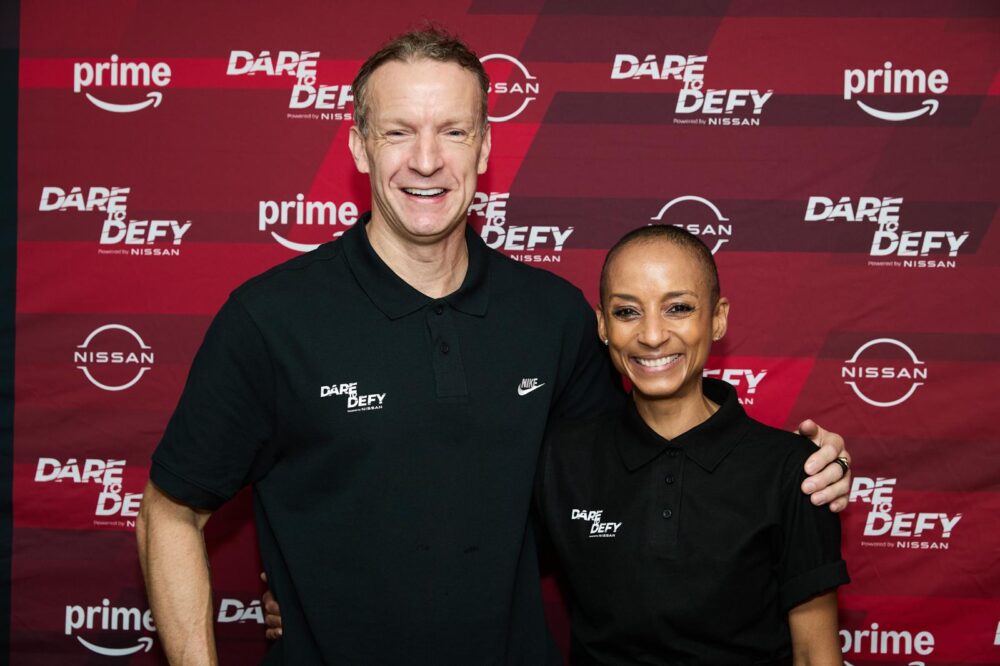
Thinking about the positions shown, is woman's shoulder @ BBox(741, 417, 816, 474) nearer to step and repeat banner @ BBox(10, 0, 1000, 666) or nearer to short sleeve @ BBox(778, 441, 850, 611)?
short sleeve @ BBox(778, 441, 850, 611)

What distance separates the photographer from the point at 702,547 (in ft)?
4.89

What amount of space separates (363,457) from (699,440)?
0.63 m

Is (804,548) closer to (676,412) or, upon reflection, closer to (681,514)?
(681,514)

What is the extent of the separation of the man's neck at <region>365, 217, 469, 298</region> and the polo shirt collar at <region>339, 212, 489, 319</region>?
0.08 feet

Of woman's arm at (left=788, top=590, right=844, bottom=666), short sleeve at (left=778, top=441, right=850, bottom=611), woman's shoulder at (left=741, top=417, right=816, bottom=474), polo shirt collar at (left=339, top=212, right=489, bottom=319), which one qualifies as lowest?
woman's arm at (left=788, top=590, right=844, bottom=666)

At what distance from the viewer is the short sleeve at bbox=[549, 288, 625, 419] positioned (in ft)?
5.83

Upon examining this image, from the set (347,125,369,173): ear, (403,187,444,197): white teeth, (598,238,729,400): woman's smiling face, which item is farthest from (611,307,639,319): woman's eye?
(347,125,369,173): ear

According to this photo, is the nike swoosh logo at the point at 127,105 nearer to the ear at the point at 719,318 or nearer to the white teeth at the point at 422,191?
the white teeth at the point at 422,191

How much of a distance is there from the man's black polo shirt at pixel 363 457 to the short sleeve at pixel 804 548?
49 cm

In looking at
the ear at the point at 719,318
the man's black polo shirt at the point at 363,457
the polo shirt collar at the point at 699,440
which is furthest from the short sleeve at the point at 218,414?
the ear at the point at 719,318

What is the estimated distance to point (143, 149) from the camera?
2236mm

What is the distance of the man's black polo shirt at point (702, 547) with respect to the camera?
1475 mm

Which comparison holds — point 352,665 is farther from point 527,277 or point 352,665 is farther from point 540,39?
point 540,39

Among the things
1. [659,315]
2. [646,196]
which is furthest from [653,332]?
[646,196]
